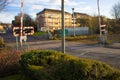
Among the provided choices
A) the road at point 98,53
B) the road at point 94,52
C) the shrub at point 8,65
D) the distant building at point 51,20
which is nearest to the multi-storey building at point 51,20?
the distant building at point 51,20

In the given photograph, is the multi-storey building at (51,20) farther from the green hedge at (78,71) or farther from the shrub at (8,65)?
the green hedge at (78,71)

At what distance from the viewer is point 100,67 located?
19.5 feet

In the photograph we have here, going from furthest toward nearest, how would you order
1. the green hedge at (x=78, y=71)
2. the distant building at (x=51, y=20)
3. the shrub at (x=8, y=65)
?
the distant building at (x=51, y=20) < the shrub at (x=8, y=65) < the green hedge at (x=78, y=71)

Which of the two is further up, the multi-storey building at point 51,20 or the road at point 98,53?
the multi-storey building at point 51,20

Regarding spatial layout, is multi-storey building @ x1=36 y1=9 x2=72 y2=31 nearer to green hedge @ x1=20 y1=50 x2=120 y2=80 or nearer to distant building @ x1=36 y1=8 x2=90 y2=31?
distant building @ x1=36 y1=8 x2=90 y2=31

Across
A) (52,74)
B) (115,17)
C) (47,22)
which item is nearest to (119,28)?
(115,17)

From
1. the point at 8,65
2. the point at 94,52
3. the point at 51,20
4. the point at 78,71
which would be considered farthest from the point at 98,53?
the point at 51,20

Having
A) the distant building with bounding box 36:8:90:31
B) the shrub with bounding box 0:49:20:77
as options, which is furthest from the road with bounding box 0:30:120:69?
the distant building with bounding box 36:8:90:31

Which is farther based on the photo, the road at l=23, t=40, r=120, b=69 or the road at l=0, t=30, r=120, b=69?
the road at l=0, t=30, r=120, b=69

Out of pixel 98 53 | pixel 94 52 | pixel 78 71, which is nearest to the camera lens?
pixel 78 71

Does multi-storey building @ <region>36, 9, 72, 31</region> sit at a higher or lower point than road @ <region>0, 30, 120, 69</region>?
higher

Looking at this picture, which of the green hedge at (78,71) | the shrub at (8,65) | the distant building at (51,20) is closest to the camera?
the green hedge at (78,71)

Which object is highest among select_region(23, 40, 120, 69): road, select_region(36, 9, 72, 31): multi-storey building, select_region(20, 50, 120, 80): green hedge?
select_region(36, 9, 72, 31): multi-storey building

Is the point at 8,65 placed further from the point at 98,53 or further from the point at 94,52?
the point at 94,52
